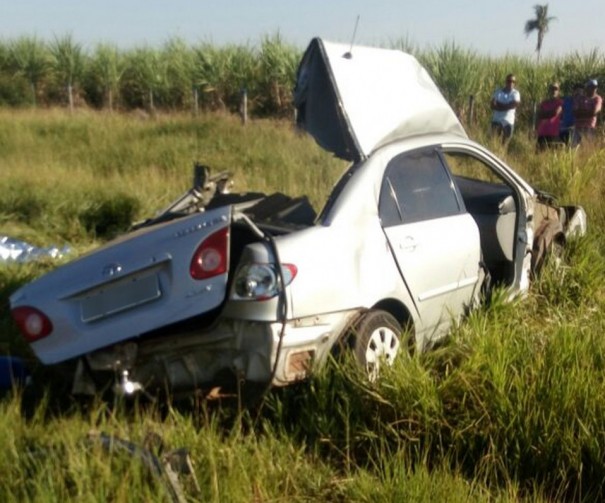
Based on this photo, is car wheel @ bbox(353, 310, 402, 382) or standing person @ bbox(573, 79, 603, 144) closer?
car wheel @ bbox(353, 310, 402, 382)

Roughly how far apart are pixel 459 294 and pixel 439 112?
1.33 meters

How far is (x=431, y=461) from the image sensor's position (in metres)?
4.62

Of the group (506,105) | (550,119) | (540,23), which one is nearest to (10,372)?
(550,119)

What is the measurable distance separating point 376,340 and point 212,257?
1042 mm

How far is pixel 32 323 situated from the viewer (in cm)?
498

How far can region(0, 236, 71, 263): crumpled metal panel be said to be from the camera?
8.75 metres

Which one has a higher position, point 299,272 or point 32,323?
A: point 299,272

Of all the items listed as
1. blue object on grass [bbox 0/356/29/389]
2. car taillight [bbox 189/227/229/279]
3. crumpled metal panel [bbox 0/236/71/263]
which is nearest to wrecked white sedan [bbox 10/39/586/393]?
car taillight [bbox 189/227/229/279]

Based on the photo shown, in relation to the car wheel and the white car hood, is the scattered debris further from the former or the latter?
the white car hood

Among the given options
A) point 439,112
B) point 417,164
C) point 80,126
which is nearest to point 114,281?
point 417,164

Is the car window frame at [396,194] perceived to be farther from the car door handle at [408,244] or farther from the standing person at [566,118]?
the standing person at [566,118]

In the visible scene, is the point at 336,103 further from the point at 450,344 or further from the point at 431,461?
the point at 431,461

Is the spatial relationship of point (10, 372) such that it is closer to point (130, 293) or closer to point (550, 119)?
point (130, 293)

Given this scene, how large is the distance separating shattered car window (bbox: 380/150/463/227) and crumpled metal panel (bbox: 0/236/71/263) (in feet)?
13.3
